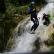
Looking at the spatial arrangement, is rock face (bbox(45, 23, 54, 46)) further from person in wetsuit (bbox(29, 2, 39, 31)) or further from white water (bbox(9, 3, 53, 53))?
person in wetsuit (bbox(29, 2, 39, 31))

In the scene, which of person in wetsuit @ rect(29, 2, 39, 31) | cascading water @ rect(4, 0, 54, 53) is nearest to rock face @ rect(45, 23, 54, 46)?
cascading water @ rect(4, 0, 54, 53)

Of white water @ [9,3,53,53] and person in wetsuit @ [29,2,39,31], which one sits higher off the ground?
person in wetsuit @ [29,2,39,31]

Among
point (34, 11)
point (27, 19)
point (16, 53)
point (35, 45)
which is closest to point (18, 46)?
point (16, 53)

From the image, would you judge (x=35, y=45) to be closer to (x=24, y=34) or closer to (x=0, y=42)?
(x=24, y=34)

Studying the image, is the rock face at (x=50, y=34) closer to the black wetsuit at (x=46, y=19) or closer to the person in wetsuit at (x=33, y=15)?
the black wetsuit at (x=46, y=19)

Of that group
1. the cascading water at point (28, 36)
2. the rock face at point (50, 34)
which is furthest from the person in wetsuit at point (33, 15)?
the rock face at point (50, 34)

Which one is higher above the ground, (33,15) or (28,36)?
(33,15)

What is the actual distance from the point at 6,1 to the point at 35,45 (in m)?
0.62

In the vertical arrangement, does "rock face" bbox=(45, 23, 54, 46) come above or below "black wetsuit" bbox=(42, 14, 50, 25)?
below

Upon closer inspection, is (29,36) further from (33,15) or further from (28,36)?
(33,15)

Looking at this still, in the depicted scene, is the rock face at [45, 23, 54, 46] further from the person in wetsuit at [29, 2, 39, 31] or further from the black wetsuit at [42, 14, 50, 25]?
the person in wetsuit at [29, 2, 39, 31]

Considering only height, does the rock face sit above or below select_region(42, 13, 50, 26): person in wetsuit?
below

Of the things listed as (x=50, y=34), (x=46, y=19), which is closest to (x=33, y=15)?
(x=46, y=19)

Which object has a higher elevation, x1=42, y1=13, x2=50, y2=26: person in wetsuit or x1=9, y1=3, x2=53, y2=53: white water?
x1=42, y1=13, x2=50, y2=26: person in wetsuit
